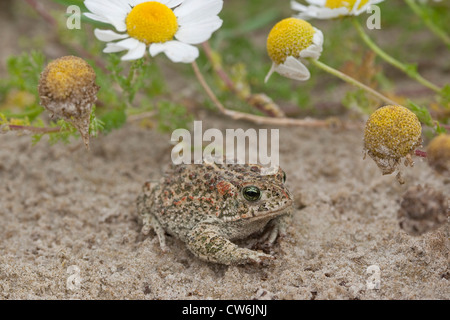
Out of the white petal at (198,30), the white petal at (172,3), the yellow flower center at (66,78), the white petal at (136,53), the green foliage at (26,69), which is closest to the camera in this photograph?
the yellow flower center at (66,78)

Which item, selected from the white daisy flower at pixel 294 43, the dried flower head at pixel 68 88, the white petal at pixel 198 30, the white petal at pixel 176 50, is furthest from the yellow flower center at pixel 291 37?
the dried flower head at pixel 68 88

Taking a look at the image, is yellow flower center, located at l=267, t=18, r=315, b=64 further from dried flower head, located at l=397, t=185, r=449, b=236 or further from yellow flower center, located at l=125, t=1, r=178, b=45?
dried flower head, located at l=397, t=185, r=449, b=236

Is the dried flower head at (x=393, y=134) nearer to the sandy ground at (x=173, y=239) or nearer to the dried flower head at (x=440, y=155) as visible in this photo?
the dried flower head at (x=440, y=155)

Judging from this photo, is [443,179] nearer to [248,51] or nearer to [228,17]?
[248,51]

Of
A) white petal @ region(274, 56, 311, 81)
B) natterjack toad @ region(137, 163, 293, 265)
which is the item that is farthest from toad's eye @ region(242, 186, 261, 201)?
white petal @ region(274, 56, 311, 81)

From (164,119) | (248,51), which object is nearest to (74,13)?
(164,119)
